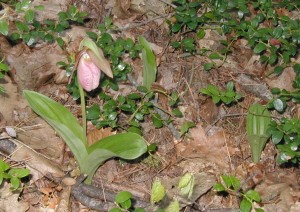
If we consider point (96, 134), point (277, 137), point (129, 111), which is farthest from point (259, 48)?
point (96, 134)

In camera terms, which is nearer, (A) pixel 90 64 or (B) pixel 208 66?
(A) pixel 90 64

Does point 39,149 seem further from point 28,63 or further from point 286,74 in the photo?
point 286,74

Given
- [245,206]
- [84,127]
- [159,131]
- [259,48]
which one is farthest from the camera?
[259,48]

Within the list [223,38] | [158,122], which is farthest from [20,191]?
[223,38]

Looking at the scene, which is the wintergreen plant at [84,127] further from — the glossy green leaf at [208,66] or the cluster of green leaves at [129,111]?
the glossy green leaf at [208,66]

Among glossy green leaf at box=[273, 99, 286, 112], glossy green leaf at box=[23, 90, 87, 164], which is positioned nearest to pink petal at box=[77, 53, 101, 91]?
glossy green leaf at box=[23, 90, 87, 164]

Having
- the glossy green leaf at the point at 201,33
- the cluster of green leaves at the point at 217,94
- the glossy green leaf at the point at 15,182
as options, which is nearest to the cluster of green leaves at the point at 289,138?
the cluster of green leaves at the point at 217,94

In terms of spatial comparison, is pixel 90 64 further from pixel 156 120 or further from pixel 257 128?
pixel 257 128
